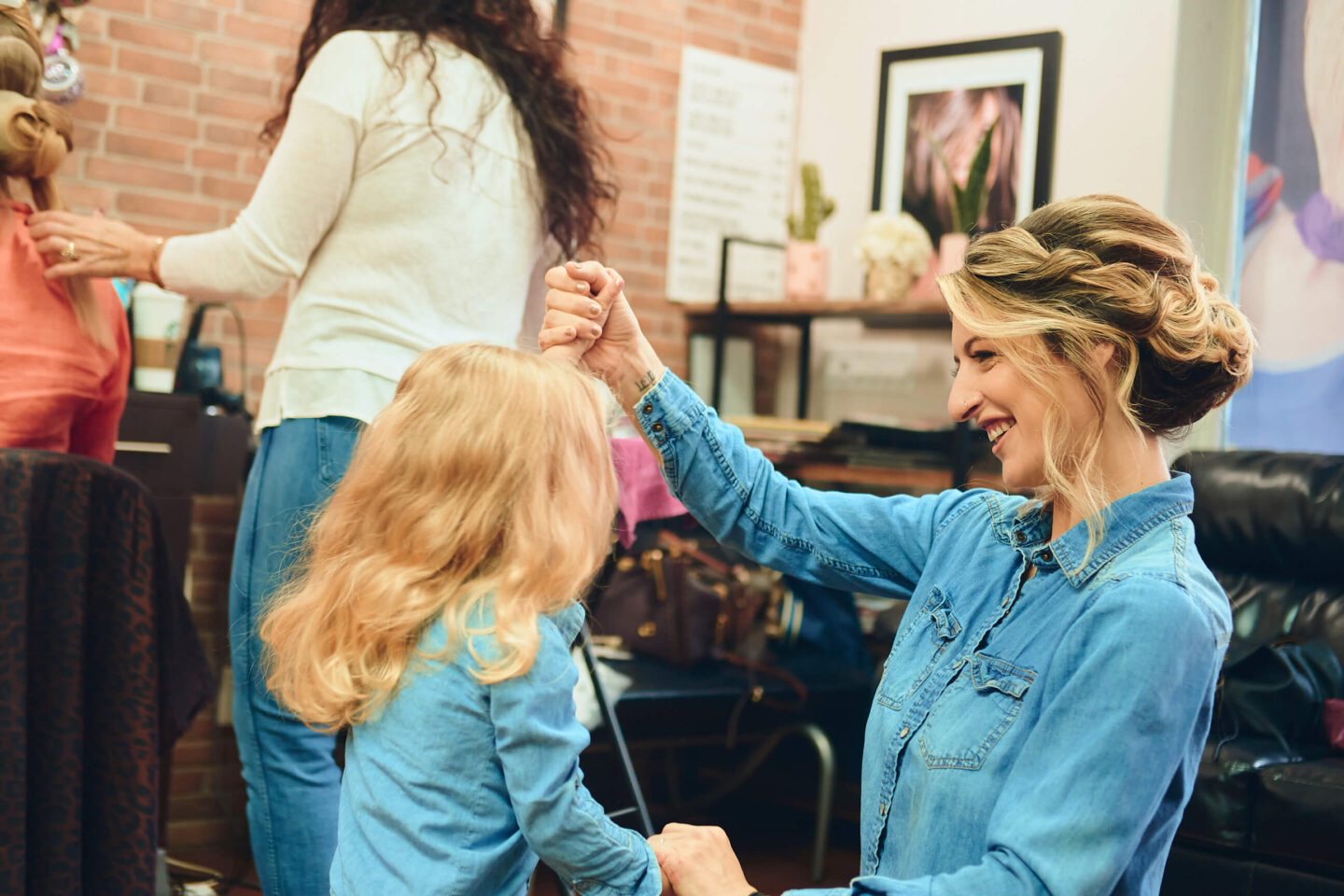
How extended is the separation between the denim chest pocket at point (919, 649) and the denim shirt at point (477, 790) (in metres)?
0.27

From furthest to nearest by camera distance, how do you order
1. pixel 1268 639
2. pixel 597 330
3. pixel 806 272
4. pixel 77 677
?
pixel 806 272 < pixel 1268 639 < pixel 77 677 < pixel 597 330

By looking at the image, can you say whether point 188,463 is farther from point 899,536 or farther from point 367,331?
point 899,536

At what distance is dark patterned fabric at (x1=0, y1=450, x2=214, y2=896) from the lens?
4.87 feet

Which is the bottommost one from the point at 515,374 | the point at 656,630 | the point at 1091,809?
the point at 656,630

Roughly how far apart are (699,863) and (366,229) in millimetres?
1041

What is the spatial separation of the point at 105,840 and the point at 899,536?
1068 mm

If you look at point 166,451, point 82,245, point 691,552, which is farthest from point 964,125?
point 82,245

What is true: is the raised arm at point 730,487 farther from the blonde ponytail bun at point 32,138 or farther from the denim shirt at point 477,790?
the blonde ponytail bun at point 32,138

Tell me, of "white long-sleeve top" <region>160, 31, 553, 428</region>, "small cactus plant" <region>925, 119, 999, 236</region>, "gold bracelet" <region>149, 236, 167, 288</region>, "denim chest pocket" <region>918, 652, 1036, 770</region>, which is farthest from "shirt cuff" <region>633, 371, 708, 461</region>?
"small cactus plant" <region>925, 119, 999, 236</region>

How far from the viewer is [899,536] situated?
132 centimetres

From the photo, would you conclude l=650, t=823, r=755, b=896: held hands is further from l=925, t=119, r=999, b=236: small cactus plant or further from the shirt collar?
l=925, t=119, r=999, b=236: small cactus plant

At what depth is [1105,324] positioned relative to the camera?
1031mm

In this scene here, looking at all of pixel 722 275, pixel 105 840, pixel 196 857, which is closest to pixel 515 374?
pixel 105 840

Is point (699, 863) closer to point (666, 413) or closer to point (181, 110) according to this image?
point (666, 413)
